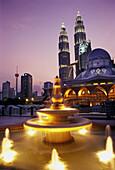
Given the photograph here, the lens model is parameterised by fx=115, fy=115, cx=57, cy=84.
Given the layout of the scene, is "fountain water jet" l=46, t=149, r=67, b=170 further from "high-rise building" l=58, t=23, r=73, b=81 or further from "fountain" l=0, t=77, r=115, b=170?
"high-rise building" l=58, t=23, r=73, b=81

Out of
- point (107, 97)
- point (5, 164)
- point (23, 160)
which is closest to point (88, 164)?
point (23, 160)

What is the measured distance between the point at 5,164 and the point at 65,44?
151446 mm

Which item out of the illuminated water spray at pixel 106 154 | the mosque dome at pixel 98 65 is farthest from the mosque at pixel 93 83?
the illuminated water spray at pixel 106 154

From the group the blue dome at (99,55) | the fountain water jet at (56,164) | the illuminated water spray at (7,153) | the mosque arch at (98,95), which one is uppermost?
the blue dome at (99,55)

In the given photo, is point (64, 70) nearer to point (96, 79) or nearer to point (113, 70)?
point (113, 70)

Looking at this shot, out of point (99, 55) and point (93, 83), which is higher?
point (99, 55)

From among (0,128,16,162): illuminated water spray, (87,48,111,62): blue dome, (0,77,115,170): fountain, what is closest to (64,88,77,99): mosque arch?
(87,48,111,62): blue dome

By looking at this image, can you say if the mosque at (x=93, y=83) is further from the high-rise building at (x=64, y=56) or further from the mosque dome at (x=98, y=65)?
the high-rise building at (x=64, y=56)

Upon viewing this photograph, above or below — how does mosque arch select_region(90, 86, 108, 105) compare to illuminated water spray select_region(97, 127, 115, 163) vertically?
above

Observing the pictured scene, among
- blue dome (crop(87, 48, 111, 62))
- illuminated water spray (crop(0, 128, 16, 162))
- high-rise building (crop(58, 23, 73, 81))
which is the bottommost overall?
illuminated water spray (crop(0, 128, 16, 162))

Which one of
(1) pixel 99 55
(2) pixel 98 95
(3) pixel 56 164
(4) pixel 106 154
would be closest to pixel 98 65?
(1) pixel 99 55

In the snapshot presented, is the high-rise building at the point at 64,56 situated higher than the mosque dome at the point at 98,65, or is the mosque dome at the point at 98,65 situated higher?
the high-rise building at the point at 64,56

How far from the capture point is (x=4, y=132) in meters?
9.99

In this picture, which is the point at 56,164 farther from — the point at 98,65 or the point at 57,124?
the point at 98,65
